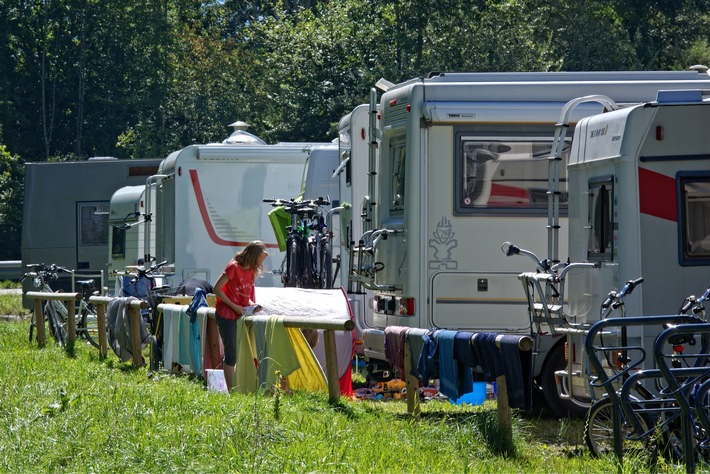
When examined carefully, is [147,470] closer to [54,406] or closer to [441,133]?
[54,406]

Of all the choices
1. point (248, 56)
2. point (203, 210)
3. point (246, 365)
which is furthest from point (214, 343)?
point (248, 56)

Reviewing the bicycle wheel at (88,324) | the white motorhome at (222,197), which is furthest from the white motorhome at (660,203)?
the bicycle wheel at (88,324)

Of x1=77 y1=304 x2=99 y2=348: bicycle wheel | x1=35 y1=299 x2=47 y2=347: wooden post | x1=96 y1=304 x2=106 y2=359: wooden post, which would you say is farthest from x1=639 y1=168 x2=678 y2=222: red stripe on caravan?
x1=77 y1=304 x2=99 y2=348: bicycle wheel

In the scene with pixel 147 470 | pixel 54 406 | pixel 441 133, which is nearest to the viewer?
pixel 147 470

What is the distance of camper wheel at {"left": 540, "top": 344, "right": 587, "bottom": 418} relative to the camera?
36.3 ft

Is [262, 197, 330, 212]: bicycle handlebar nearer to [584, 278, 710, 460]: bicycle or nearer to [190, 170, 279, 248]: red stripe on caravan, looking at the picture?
[190, 170, 279, 248]: red stripe on caravan

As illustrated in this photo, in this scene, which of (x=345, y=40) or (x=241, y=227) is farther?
(x=345, y=40)

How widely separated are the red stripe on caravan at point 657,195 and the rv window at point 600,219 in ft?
0.85

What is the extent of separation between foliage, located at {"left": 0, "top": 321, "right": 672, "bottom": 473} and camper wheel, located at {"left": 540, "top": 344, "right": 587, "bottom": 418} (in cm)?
22

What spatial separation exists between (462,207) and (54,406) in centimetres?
398

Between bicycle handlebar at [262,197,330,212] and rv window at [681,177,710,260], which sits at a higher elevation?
bicycle handlebar at [262,197,330,212]

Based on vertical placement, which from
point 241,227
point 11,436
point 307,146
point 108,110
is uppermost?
point 108,110

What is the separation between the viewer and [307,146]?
19.0 meters

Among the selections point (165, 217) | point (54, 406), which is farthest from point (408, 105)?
point (165, 217)
